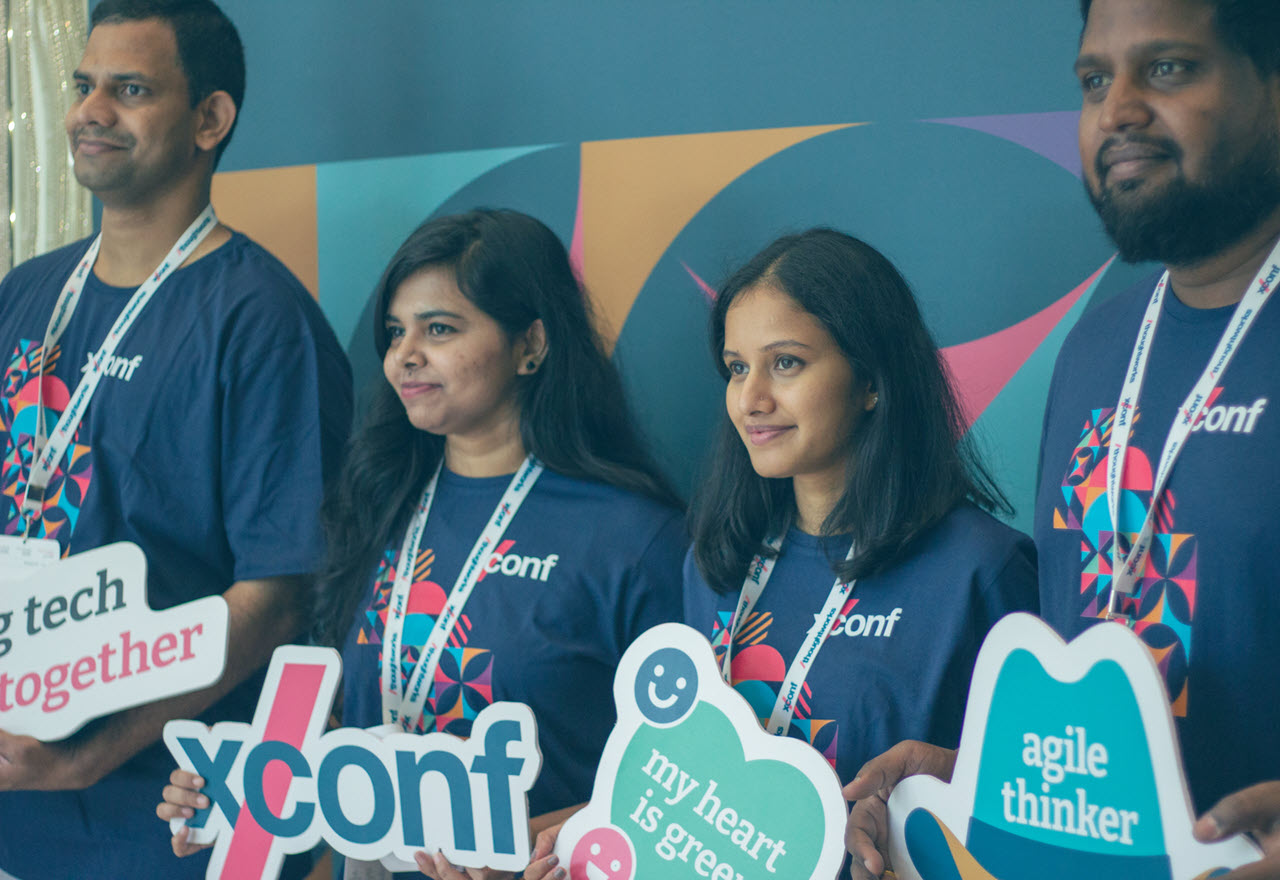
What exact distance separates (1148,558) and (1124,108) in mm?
505

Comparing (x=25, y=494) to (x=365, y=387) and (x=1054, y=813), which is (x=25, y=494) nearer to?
(x=365, y=387)

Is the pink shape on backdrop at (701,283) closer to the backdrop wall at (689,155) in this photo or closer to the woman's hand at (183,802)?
the backdrop wall at (689,155)

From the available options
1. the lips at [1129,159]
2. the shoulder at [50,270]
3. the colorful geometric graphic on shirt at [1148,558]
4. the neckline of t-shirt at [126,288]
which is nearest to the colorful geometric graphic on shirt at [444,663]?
the neckline of t-shirt at [126,288]

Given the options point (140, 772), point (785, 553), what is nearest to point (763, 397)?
point (785, 553)

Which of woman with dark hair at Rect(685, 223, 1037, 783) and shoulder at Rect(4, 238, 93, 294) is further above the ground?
shoulder at Rect(4, 238, 93, 294)

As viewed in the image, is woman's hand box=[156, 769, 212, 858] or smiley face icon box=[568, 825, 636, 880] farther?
woman's hand box=[156, 769, 212, 858]

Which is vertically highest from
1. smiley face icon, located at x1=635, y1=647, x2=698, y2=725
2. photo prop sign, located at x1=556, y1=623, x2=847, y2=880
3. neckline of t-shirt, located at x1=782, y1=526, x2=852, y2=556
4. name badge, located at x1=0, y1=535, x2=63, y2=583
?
neckline of t-shirt, located at x1=782, y1=526, x2=852, y2=556

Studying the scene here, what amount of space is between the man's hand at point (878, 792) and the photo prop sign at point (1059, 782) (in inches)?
0.7

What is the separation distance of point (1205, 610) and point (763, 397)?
1.90 feet

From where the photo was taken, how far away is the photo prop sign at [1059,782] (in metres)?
1.13

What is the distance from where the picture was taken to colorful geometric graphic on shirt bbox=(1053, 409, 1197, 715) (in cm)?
130

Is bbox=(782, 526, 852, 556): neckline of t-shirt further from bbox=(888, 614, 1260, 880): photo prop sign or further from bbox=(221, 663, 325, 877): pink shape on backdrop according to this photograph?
bbox=(221, 663, 325, 877): pink shape on backdrop

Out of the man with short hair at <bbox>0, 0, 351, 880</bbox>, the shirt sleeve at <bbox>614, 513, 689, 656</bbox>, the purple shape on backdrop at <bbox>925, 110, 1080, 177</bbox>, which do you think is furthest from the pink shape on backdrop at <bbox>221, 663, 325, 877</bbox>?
the purple shape on backdrop at <bbox>925, 110, 1080, 177</bbox>

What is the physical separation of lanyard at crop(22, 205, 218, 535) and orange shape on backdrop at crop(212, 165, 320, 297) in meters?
0.50
